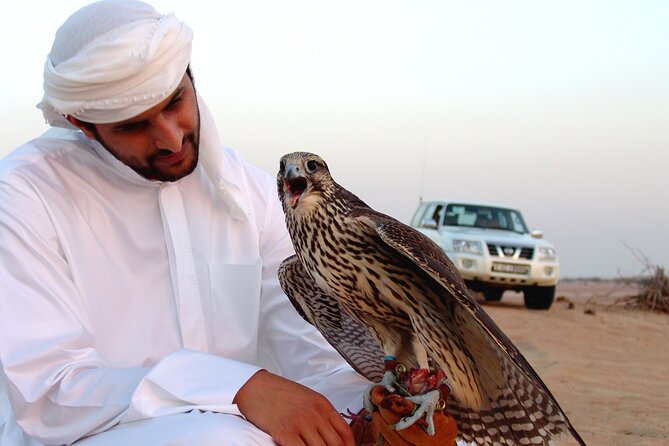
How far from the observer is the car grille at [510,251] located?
10.8m

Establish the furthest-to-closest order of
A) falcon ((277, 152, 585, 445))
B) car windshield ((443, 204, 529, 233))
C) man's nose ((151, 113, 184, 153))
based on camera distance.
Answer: car windshield ((443, 204, 529, 233)) < man's nose ((151, 113, 184, 153)) < falcon ((277, 152, 585, 445))

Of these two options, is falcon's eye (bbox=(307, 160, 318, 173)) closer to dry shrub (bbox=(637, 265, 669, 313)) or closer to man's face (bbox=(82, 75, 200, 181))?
man's face (bbox=(82, 75, 200, 181))

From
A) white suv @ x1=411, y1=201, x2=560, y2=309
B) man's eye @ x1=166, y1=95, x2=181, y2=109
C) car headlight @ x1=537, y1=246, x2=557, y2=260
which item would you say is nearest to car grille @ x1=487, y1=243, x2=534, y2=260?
white suv @ x1=411, y1=201, x2=560, y2=309

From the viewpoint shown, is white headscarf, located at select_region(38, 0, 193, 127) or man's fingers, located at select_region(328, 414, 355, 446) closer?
man's fingers, located at select_region(328, 414, 355, 446)

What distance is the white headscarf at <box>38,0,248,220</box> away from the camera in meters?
2.31

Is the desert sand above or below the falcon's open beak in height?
below

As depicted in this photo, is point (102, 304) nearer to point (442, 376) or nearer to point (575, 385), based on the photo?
point (442, 376)

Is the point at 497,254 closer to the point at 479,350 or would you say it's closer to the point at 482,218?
the point at 482,218

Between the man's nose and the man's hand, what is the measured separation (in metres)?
0.75

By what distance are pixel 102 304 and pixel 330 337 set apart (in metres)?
0.71

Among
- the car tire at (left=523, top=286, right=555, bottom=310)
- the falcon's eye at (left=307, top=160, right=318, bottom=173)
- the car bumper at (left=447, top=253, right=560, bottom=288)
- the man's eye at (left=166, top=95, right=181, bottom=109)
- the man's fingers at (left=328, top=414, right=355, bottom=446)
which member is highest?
the man's eye at (left=166, top=95, right=181, bottom=109)

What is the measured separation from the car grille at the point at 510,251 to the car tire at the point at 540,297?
1.62 feet

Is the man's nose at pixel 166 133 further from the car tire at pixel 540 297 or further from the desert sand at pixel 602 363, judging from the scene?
the car tire at pixel 540 297

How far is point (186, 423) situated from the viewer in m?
1.97
